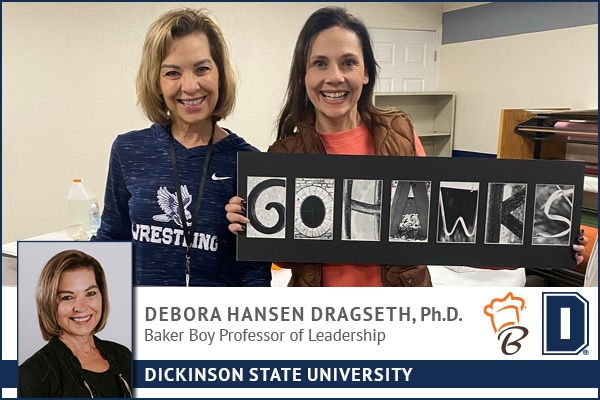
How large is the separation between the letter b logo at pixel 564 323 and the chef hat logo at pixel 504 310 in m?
0.07

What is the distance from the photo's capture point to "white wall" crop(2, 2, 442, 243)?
136 cm

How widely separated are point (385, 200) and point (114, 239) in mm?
699

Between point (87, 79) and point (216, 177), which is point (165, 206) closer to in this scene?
point (216, 177)

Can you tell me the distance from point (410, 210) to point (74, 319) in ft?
2.88

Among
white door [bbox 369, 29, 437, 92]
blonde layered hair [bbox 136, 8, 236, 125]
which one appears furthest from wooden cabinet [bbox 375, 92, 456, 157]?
blonde layered hair [bbox 136, 8, 236, 125]

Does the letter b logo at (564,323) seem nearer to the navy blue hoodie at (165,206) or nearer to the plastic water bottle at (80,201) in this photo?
the navy blue hoodie at (165,206)

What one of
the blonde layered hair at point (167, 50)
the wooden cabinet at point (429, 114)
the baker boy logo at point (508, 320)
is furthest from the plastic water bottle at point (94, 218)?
the baker boy logo at point (508, 320)

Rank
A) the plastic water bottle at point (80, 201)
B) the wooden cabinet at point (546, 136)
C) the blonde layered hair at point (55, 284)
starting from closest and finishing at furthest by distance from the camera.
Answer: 1. the blonde layered hair at point (55, 284)
2. the plastic water bottle at point (80, 201)
3. the wooden cabinet at point (546, 136)

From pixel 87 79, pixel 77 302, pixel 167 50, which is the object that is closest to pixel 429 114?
pixel 167 50

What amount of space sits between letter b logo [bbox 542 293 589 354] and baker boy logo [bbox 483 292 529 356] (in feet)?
0.21

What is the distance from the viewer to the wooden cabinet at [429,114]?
A: 4.78 ft

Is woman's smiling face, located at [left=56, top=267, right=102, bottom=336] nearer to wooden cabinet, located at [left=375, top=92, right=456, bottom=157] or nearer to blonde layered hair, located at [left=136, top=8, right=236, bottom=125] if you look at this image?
blonde layered hair, located at [left=136, top=8, right=236, bottom=125]

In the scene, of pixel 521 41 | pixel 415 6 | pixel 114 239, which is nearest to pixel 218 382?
pixel 114 239

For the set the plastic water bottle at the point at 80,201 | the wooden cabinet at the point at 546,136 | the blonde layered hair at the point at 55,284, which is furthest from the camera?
the wooden cabinet at the point at 546,136
